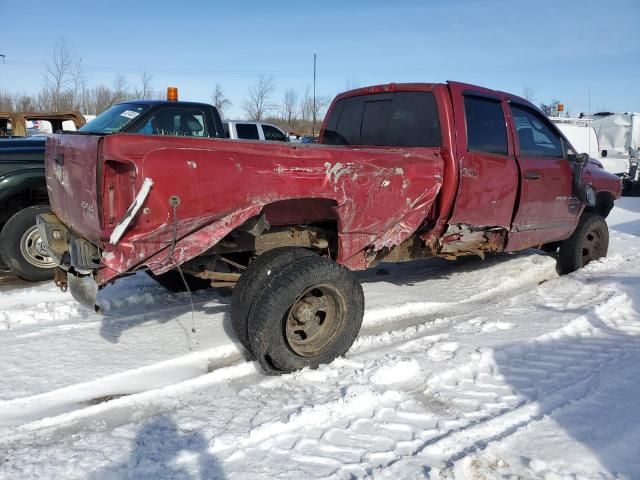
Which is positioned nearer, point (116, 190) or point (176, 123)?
point (116, 190)

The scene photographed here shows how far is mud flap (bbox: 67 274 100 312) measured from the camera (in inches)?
120

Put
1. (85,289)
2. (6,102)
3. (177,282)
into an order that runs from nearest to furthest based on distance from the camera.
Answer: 1. (85,289)
2. (177,282)
3. (6,102)

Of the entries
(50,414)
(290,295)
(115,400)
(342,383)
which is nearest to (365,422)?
(342,383)

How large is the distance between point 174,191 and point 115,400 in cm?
134

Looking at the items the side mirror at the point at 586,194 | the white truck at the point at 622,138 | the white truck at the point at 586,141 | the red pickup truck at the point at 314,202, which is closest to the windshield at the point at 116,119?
the red pickup truck at the point at 314,202

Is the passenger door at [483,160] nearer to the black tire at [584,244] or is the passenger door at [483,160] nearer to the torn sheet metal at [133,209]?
the black tire at [584,244]

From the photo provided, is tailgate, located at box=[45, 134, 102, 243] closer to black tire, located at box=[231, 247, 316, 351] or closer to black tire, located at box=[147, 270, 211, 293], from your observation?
black tire, located at box=[231, 247, 316, 351]

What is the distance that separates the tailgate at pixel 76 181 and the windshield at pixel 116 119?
6.26 ft

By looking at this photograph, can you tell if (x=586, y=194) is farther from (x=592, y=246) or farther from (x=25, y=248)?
(x=25, y=248)

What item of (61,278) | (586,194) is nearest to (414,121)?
(586,194)

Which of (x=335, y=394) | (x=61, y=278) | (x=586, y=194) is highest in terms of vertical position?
(x=586, y=194)

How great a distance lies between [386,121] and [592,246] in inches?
134

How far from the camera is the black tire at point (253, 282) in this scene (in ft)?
10.9

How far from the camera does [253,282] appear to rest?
333cm
